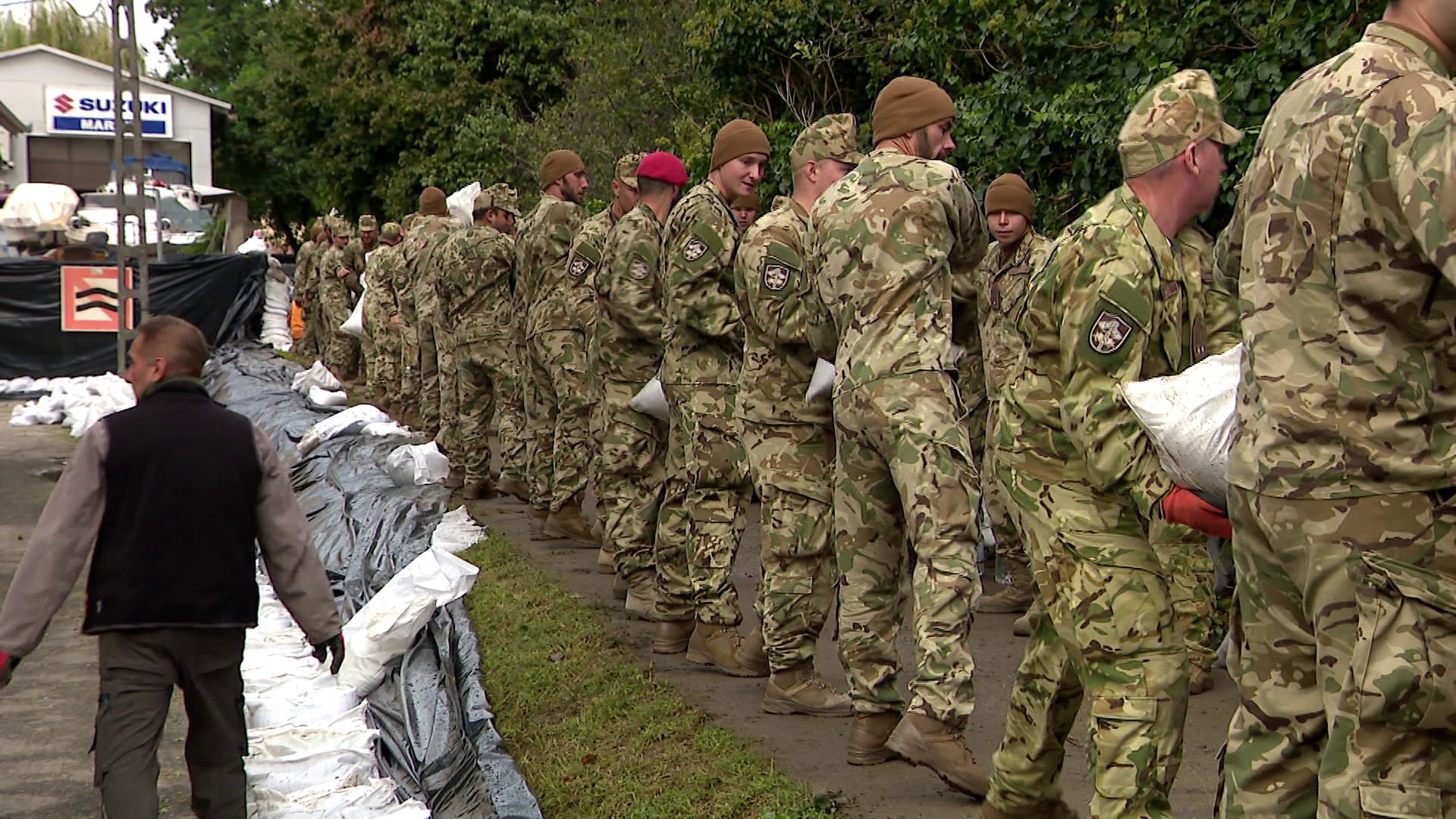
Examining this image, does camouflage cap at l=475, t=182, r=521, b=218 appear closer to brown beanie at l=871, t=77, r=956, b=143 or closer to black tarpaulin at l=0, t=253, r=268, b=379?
brown beanie at l=871, t=77, r=956, b=143

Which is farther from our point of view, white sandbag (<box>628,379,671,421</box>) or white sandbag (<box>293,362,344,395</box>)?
white sandbag (<box>293,362,344,395</box>)

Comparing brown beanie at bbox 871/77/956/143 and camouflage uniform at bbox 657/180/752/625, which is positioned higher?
brown beanie at bbox 871/77/956/143

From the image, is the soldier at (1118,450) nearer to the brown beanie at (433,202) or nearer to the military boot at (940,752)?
the military boot at (940,752)

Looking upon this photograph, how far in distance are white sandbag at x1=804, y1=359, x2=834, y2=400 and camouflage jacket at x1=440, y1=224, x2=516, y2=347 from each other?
6.00 m

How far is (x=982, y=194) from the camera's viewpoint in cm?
968

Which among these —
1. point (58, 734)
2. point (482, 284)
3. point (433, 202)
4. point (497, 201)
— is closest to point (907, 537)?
point (58, 734)

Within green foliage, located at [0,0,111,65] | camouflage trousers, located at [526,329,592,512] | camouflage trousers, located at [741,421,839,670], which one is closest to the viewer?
camouflage trousers, located at [741,421,839,670]

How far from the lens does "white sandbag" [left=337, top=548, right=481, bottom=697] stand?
22.7 ft

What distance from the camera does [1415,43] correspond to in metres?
3.04

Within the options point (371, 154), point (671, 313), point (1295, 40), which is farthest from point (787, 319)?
point (371, 154)

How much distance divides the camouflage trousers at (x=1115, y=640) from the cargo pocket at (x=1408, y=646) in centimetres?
128

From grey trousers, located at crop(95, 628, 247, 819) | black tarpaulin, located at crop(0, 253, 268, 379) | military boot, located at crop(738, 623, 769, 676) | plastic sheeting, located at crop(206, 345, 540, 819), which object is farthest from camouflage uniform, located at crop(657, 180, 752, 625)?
black tarpaulin, located at crop(0, 253, 268, 379)


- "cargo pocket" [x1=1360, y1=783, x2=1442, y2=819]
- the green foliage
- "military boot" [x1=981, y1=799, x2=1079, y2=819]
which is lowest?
"military boot" [x1=981, y1=799, x2=1079, y2=819]

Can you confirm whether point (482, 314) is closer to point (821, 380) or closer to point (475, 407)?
point (475, 407)
